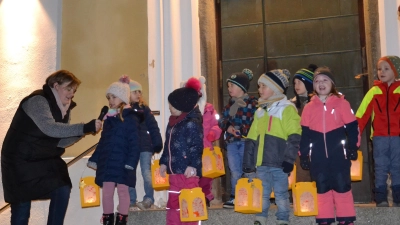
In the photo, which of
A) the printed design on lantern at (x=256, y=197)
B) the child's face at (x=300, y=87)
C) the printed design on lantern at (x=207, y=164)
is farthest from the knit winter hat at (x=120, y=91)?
the child's face at (x=300, y=87)

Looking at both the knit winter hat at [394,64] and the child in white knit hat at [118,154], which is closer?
the child in white knit hat at [118,154]

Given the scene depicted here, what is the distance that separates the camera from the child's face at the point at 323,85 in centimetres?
554

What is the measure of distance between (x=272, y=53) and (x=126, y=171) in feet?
8.67

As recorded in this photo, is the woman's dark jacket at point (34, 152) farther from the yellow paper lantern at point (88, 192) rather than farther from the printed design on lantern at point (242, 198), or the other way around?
the printed design on lantern at point (242, 198)

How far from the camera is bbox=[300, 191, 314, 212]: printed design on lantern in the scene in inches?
207

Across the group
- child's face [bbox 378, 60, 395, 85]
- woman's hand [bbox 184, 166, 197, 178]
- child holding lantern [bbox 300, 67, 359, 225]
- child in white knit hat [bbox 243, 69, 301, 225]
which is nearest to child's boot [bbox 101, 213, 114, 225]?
woman's hand [bbox 184, 166, 197, 178]

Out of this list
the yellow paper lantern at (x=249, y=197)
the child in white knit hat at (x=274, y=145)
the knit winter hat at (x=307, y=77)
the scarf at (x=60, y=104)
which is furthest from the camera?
the knit winter hat at (x=307, y=77)

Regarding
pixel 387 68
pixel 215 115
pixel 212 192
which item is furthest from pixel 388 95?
pixel 212 192

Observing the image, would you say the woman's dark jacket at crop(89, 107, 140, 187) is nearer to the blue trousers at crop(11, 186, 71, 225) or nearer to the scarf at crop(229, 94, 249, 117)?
the blue trousers at crop(11, 186, 71, 225)

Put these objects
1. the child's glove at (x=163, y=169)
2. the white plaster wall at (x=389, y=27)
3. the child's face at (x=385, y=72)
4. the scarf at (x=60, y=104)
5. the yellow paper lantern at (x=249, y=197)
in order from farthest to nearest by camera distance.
→ the white plaster wall at (x=389, y=27)
the child's face at (x=385, y=72)
the child's glove at (x=163, y=169)
the scarf at (x=60, y=104)
the yellow paper lantern at (x=249, y=197)

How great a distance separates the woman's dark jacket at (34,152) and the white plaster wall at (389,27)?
348 cm

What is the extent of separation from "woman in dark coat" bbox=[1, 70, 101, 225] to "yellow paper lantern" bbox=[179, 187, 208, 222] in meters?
1.06

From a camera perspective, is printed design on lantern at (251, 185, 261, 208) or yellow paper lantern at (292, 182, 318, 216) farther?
printed design on lantern at (251, 185, 261, 208)

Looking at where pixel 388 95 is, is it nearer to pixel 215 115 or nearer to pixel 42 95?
pixel 215 115
